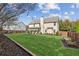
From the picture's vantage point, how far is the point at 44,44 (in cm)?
143

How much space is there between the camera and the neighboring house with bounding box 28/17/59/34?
1447 millimetres

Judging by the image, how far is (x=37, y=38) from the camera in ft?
4.73

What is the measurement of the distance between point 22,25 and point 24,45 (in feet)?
0.49

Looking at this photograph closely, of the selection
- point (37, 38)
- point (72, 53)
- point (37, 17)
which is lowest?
point (72, 53)

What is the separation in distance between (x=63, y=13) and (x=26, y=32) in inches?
12.1

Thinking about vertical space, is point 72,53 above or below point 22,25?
below

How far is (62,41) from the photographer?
1.45m

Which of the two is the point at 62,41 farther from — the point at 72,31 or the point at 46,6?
the point at 46,6

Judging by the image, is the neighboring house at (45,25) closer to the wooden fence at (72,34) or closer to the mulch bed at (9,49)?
the wooden fence at (72,34)

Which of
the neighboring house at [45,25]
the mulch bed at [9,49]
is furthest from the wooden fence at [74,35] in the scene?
the mulch bed at [9,49]

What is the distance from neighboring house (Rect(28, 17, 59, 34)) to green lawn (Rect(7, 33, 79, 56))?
0.04 m

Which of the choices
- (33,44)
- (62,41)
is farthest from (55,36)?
(33,44)

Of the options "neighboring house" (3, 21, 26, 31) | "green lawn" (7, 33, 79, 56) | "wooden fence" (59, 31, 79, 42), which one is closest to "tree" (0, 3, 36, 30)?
"neighboring house" (3, 21, 26, 31)

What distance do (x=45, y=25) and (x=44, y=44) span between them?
14 centimetres
